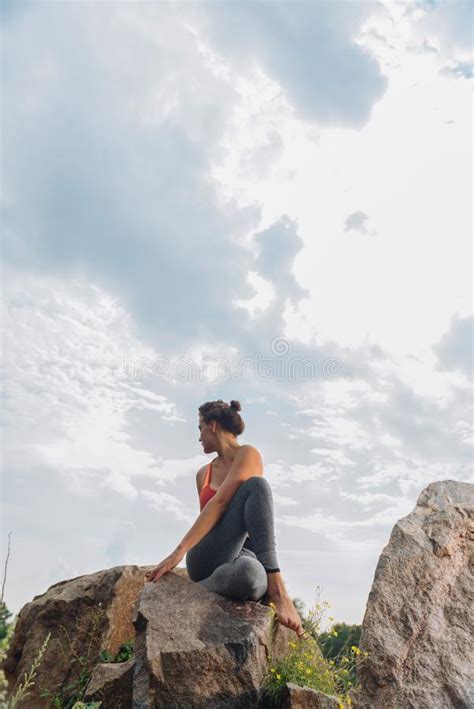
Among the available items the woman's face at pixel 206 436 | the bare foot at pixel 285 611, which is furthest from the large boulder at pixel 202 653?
the woman's face at pixel 206 436

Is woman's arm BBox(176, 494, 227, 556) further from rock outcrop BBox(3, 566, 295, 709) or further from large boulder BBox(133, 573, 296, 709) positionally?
large boulder BBox(133, 573, 296, 709)

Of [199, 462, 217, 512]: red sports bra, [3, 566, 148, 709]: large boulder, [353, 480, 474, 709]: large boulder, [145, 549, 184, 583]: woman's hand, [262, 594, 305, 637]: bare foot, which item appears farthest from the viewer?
[3, 566, 148, 709]: large boulder

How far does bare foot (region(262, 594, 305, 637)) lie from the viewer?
657 centimetres

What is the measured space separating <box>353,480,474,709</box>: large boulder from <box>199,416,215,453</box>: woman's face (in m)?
2.27

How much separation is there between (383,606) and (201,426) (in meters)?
2.74

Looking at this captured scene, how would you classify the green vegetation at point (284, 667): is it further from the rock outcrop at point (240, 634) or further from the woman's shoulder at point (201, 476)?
the woman's shoulder at point (201, 476)

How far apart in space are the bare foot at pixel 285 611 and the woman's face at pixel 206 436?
173cm

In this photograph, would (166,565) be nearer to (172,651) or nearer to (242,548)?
(242,548)

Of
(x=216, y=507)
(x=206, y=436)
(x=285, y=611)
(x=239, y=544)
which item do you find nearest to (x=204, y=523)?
(x=216, y=507)

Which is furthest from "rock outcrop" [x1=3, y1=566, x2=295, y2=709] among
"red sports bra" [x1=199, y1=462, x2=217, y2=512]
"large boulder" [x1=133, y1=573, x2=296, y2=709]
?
"red sports bra" [x1=199, y1=462, x2=217, y2=512]

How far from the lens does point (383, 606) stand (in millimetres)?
7355

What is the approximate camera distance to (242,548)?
23.9 ft

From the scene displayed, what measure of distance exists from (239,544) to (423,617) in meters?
2.17

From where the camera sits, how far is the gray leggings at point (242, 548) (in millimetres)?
6625
